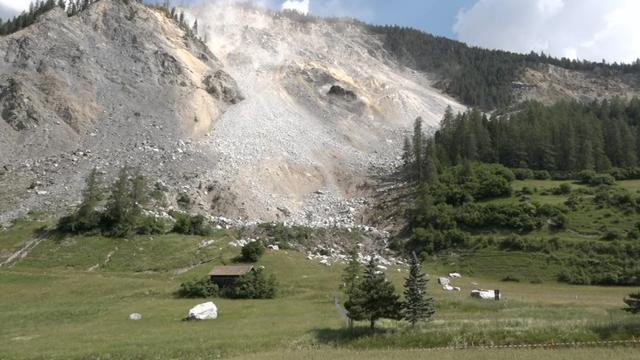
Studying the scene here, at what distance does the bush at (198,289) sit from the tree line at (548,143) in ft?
235

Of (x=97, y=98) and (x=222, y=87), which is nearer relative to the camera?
(x=97, y=98)

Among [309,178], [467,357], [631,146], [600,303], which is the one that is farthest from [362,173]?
[467,357]

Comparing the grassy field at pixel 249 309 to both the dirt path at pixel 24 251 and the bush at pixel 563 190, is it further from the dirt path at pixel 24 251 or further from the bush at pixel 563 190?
the bush at pixel 563 190

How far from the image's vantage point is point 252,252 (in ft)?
253

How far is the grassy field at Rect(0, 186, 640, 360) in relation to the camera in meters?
38.6

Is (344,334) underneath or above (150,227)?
underneath

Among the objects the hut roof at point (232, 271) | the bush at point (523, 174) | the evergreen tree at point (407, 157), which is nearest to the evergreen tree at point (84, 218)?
the hut roof at point (232, 271)

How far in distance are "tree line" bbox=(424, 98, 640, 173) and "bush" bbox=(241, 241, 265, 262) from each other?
58.2 metres

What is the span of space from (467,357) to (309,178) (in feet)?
288

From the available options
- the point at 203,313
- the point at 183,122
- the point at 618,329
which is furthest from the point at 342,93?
the point at 618,329

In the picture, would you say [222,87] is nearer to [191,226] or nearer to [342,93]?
[342,93]

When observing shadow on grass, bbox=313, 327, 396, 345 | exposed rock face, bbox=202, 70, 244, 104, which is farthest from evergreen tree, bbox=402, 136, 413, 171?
shadow on grass, bbox=313, 327, 396, 345

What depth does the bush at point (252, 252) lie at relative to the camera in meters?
76.9

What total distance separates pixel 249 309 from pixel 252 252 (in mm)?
20725
